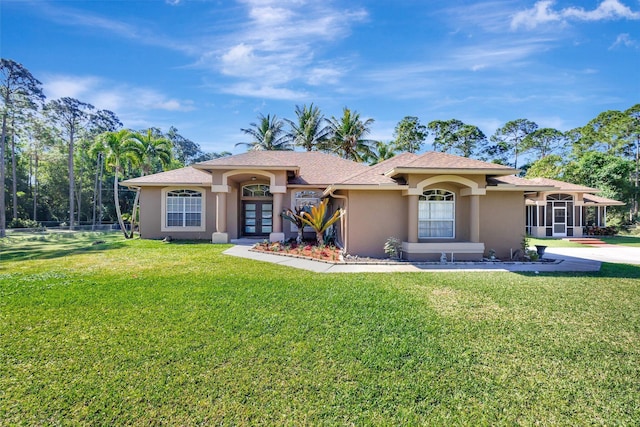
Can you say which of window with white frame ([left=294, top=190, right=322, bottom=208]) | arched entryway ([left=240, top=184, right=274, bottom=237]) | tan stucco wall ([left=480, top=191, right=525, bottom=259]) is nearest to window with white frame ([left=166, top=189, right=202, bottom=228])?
arched entryway ([left=240, top=184, right=274, bottom=237])

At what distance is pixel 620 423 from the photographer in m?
2.87

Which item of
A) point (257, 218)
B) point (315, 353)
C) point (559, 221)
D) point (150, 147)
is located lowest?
point (315, 353)

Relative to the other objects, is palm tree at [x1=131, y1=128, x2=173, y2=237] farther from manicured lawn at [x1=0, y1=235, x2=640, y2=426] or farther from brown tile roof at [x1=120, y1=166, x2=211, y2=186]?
manicured lawn at [x1=0, y1=235, x2=640, y2=426]

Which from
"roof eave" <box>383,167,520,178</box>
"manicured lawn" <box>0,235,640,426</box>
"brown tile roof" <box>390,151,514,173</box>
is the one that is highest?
"brown tile roof" <box>390,151,514,173</box>

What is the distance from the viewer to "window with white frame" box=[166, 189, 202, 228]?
16.7 m

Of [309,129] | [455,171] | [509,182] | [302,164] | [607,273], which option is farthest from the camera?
[309,129]

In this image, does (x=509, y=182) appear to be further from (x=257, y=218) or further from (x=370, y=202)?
(x=257, y=218)

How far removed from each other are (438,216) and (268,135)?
76.9 ft

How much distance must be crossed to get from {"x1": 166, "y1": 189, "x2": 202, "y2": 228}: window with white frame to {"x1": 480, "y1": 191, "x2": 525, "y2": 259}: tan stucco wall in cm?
1428

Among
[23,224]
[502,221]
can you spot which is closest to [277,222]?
[502,221]

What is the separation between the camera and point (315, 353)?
3.99m

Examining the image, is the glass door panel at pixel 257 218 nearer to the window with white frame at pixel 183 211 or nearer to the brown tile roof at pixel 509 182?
the window with white frame at pixel 183 211

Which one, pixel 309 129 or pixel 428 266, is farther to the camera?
pixel 309 129

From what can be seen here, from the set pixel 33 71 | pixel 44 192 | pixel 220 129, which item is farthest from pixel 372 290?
pixel 44 192
